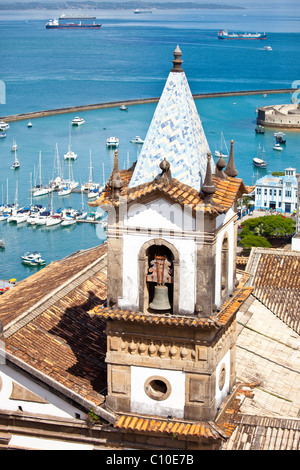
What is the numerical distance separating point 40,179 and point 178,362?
433 ft

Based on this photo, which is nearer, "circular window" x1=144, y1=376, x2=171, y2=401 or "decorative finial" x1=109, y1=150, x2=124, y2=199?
"decorative finial" x1=109, y1=150, x2=124, y2=199

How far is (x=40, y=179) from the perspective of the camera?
154750mm

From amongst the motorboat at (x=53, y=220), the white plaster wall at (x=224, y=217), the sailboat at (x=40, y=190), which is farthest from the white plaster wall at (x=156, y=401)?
the sailboat at (x=40, y=190)

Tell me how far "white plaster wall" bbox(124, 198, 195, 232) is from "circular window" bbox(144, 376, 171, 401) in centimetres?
419

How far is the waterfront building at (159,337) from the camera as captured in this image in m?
24.3

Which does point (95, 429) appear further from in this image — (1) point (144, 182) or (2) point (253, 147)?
(2) point (253, 147)

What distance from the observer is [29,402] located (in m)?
26.0

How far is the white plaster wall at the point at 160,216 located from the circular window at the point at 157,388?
13.7ft

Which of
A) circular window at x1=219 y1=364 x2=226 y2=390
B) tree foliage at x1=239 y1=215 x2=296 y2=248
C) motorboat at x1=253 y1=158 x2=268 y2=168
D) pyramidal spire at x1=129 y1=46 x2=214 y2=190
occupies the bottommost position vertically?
motorboat at x1=253 y1=158 x2=268 y2=168

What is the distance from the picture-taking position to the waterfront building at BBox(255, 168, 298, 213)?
140 meters

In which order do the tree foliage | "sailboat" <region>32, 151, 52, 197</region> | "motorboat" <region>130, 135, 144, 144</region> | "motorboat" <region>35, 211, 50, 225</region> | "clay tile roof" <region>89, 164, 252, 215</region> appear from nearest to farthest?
"clay tile roof" <region>89, 164, 252, 215</region> → the tree foliage → "motorboat" <region>35, 211, 50, 225</region> → "sailboat" <region>32, 151, 52, 197</region> → "motorboat" <region>130, 135, 144, 144</region>

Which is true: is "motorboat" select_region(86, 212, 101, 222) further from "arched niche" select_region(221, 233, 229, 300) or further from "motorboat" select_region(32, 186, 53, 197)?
"arched niche" select_region(221, 233, 229, 300)

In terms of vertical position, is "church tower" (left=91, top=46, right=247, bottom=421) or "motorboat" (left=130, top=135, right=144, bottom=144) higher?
"church tower" (left=91, top=46, right=247, bottom=421)

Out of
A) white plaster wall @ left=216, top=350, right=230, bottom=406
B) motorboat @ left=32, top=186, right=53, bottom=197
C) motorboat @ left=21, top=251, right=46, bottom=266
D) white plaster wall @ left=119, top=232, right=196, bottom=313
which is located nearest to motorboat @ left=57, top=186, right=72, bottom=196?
motorboat @ left=32, top=186, right=53, bottom=197
